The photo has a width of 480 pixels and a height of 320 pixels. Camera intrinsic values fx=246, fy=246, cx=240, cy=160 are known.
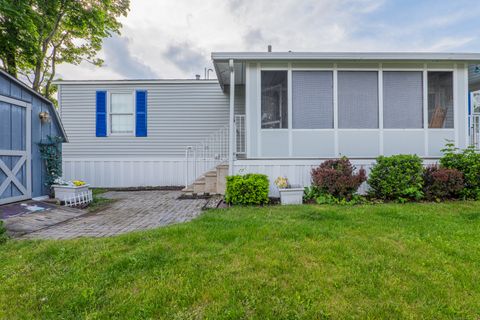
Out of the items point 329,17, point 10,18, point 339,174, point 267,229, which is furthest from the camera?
point 329,17

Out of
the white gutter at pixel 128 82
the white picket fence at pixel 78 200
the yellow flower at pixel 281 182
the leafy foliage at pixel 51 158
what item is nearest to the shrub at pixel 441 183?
the yellow flower at pixel 281 182

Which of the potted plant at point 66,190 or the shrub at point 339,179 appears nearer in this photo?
the shrub at point 339,179

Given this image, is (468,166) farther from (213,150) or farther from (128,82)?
(128,82)

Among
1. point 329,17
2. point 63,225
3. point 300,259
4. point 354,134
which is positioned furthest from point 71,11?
point 300,259

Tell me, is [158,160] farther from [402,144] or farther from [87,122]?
[402,144]

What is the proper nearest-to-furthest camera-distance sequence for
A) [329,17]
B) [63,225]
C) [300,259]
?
[300,259] → [63,225] → [329,17]

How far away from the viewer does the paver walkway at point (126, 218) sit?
362 cm

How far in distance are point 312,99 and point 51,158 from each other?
6451mm

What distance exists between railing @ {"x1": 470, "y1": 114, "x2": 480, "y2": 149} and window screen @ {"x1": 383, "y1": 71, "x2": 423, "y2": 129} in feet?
5.12

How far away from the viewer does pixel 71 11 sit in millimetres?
9211

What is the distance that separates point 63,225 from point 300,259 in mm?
3905

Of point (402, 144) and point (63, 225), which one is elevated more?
point (402, 144)

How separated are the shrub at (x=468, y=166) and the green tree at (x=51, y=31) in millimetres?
11923

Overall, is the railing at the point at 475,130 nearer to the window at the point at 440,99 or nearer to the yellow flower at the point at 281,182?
the window at the point at 440,99
